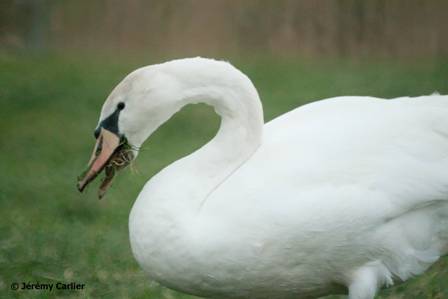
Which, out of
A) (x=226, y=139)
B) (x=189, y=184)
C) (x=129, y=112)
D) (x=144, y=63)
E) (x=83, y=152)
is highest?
(x=129, y=112)

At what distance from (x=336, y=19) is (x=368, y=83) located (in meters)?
1.03

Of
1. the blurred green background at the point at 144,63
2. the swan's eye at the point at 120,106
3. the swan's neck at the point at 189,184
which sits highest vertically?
the swan's eye at the point at 120,106

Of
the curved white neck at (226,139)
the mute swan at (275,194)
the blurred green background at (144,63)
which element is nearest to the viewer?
the mute swan at (275,194)

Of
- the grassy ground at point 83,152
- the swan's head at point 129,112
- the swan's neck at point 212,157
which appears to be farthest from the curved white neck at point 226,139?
the grassy ground at point 83,152

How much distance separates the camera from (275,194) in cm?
388

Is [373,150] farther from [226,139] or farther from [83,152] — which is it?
[83,152]

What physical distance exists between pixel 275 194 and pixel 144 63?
341 inches

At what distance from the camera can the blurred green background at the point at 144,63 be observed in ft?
23.7

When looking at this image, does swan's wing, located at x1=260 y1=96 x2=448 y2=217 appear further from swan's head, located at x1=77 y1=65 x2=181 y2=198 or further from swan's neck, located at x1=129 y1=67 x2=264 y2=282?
swan's head, located at x1=77 y1=65 x2=181 y2=198

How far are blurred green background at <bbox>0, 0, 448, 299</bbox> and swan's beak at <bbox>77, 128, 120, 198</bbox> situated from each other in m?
1.89

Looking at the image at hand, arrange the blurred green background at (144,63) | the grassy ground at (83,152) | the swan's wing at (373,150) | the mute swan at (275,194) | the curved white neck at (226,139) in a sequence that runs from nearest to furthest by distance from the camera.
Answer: the mute swan at (275,194)
the swan's wing at (373,150)
the curved white neck at (226,139)
the grassy ground at (83,152)
the blurred green background at (144,63)

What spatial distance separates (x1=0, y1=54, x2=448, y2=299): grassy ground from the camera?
5172 millimetres

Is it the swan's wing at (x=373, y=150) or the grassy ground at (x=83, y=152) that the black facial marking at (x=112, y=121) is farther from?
the swan's wing at (x=373, y=150)

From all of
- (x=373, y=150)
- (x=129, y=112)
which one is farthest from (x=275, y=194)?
(x=129, y=112)
